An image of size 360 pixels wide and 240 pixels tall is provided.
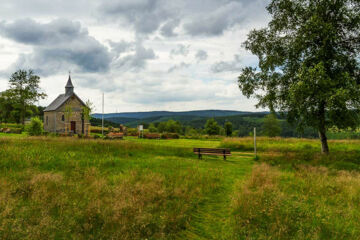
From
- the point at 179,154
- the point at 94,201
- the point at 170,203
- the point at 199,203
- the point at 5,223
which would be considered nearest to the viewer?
the point at 5,223

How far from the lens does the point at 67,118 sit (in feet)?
161

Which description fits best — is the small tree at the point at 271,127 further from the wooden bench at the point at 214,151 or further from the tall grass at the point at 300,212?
the tall grass at the point at 300,212

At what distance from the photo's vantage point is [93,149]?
15.6 metres

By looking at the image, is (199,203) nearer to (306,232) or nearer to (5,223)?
(306,232)

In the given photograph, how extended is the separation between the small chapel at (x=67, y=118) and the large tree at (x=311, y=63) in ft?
131

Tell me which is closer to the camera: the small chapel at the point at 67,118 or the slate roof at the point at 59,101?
the small chapel at the point at 67,118

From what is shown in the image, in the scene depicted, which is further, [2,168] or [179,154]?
[179,154]

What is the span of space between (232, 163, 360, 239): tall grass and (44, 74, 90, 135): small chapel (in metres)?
46.2

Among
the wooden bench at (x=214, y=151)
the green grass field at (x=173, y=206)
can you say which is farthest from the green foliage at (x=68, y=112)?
the green grass field at (x=173, y=206)

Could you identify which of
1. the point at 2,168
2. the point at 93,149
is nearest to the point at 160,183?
the point at 2,168

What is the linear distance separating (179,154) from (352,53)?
1554cm

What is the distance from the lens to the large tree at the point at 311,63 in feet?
48.0

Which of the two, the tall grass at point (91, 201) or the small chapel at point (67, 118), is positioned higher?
the small chapel at point (67, 118)

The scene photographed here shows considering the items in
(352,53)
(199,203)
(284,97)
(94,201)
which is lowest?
(199,203)
